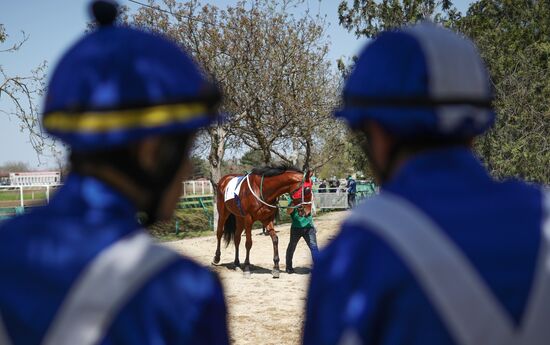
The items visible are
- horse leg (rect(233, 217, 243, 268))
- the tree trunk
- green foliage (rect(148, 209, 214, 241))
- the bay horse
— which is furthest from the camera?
the tree trunk

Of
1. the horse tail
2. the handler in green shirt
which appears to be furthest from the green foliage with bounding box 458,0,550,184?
the horse tail

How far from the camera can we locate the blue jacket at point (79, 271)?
3.64ft

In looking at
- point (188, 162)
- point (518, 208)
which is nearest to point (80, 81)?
point (188, 162)

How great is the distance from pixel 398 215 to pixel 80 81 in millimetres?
696

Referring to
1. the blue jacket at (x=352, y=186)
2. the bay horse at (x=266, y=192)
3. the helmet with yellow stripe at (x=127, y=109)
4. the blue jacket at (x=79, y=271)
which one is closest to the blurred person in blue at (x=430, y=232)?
the blue jacket at (x=79, y=271)

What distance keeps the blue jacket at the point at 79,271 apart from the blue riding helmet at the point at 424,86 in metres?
0.52

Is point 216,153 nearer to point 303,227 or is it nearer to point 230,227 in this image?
point 230,227

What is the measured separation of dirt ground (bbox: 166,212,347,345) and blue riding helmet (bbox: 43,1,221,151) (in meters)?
2.19

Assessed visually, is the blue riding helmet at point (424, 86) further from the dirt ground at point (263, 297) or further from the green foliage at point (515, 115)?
the green foliage at point (515, 115)

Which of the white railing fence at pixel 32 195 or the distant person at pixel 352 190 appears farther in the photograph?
the distant person at pixel 352 190

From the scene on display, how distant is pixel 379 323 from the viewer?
111 cm

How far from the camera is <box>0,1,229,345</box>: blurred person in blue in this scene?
1.10 meters

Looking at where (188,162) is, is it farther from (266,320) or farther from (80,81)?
(266,320)

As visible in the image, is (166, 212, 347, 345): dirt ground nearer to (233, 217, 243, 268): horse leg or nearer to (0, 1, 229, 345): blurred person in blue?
(233, 217, 243, 268): horse leg
